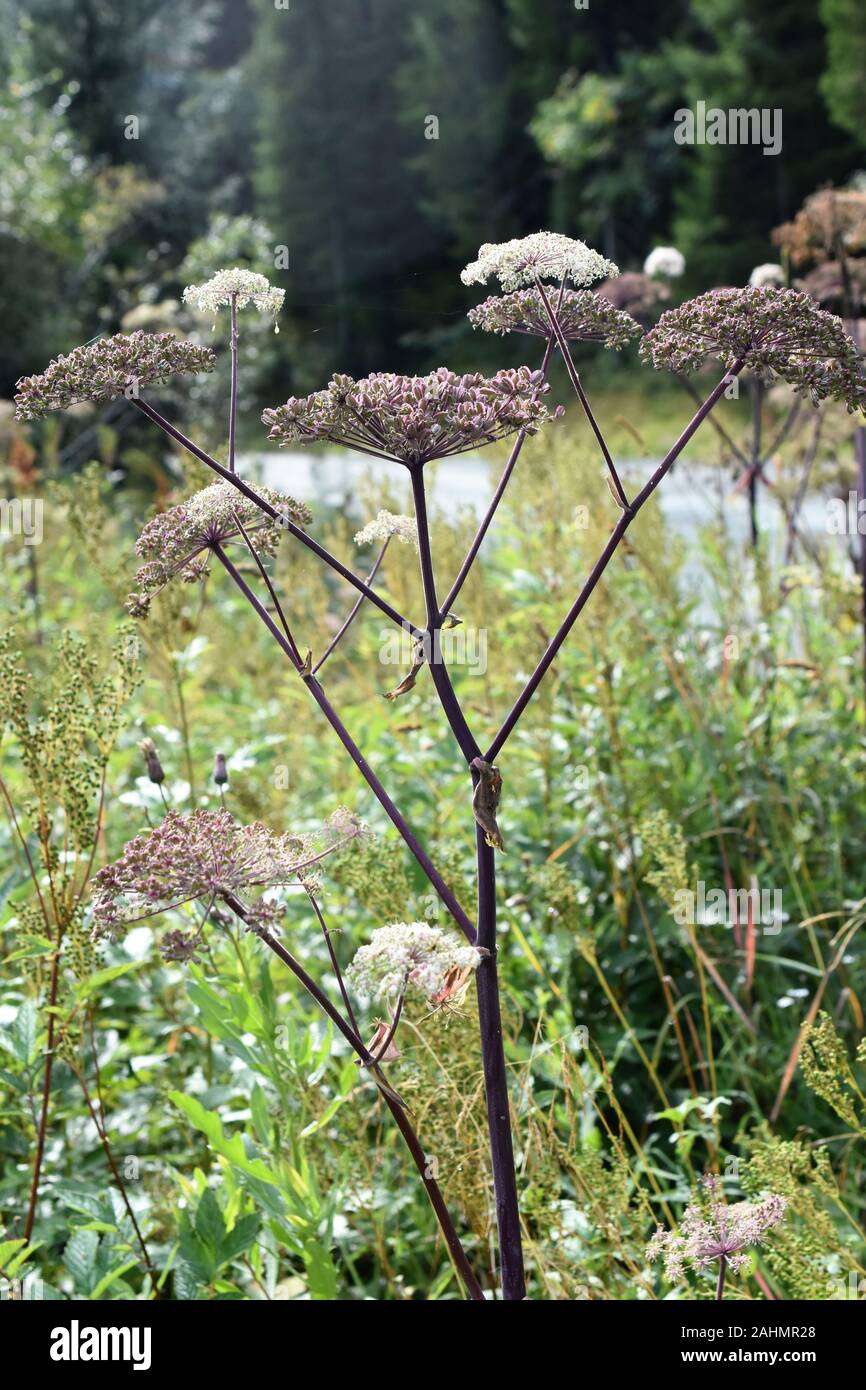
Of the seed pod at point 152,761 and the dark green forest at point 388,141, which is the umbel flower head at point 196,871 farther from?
the dark green forest at point 388,141

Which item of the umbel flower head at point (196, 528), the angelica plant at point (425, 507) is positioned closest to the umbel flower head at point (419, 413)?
the angelica plant at point (425, 507)

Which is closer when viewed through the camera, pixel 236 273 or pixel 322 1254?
pixel 236 273

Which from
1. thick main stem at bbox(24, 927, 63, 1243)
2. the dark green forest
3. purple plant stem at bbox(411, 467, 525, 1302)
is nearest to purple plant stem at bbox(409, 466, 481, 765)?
purple plant stem at bbox(411, 467, 525, 1302)

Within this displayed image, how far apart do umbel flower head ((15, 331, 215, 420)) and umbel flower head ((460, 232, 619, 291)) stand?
35 cm

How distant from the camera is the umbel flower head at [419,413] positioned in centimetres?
119

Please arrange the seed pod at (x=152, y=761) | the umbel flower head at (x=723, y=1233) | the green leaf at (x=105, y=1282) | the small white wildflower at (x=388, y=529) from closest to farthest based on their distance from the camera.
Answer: the umbel flower head at (x=723, y=1233)
the small white wildflower at (x=388, y=529)
the green leaf at (x=105, y=1282)
the seed pod at (x=152, y=761)

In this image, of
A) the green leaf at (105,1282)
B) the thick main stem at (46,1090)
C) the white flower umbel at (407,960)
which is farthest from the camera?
the thick main stem at (46,1090)

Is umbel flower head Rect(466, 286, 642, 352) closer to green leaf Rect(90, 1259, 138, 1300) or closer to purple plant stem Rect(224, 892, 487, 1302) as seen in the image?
purple plant stem Rect(224, 892, 487, 1302)

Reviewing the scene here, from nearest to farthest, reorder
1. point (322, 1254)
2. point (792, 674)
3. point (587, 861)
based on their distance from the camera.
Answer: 1. point (322, 1254)
2. point (587, 861)
3. point (792, 674)

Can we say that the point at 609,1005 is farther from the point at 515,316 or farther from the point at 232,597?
the point at 232,597

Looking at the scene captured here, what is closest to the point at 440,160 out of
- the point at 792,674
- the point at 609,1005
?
the point at 792,674

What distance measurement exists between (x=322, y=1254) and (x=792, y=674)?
2614 millimetres

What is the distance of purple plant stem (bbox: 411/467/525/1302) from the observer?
1.25 meters

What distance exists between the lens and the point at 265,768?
11.5ft
